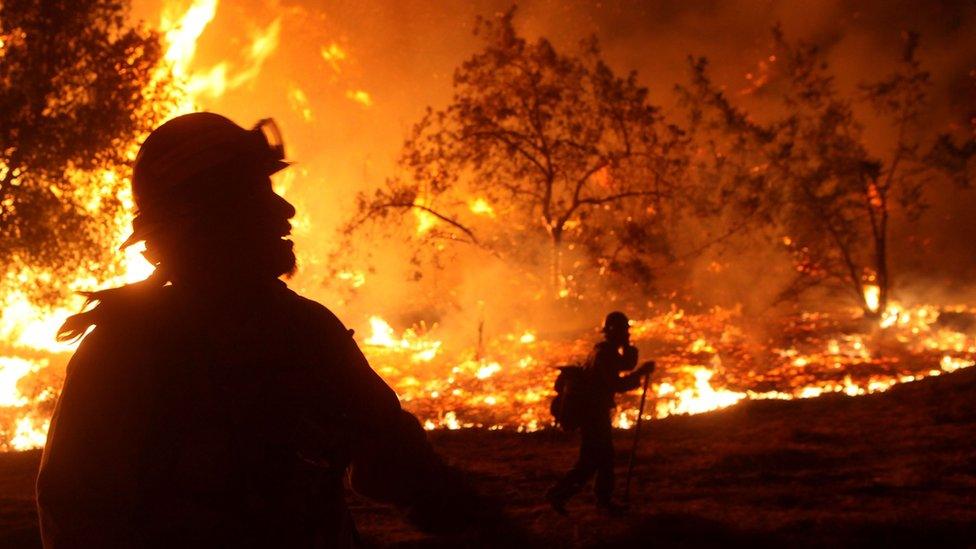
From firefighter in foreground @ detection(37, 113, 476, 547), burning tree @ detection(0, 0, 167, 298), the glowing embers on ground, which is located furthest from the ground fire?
firefighter in foreground @ detection(37, 113, 476, 547)

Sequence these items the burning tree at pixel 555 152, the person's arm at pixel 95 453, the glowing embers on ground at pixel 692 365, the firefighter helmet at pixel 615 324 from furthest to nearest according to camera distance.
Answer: the burning tree at pixel 555 152, the glowing embers on ground at pixel 692 365, the firefighter helmet at pixel 615 324, the person's arm at pixel 95 453

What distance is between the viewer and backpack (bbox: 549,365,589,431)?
20.4 feet

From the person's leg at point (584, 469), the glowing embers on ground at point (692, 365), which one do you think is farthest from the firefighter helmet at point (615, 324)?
the glowing embers on ground at point (692, 365)

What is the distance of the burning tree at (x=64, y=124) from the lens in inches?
473

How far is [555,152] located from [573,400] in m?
14.1

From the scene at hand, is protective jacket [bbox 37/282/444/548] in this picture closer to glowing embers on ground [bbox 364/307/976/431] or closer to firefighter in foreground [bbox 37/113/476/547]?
firefighter in foreground [bbox 37/113/476/547]

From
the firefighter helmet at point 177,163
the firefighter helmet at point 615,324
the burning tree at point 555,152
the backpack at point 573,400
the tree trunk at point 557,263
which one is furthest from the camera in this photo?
the tree trunk at point 557,263

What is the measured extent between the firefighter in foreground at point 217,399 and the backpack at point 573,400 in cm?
474

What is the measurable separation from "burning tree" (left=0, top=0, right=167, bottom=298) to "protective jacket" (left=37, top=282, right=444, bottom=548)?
1348 centimetres

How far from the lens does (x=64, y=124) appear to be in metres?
12.6

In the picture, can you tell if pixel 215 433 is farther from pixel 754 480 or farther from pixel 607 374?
pixel 754 480

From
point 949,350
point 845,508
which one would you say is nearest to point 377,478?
point 845,508

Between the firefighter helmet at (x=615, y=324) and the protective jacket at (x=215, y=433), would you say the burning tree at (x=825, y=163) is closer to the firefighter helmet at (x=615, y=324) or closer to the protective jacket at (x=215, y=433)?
the firefighter helmet at (x=615, y=324)

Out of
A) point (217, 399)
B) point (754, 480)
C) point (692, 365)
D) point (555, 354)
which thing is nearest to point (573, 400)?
point (754, 480)
